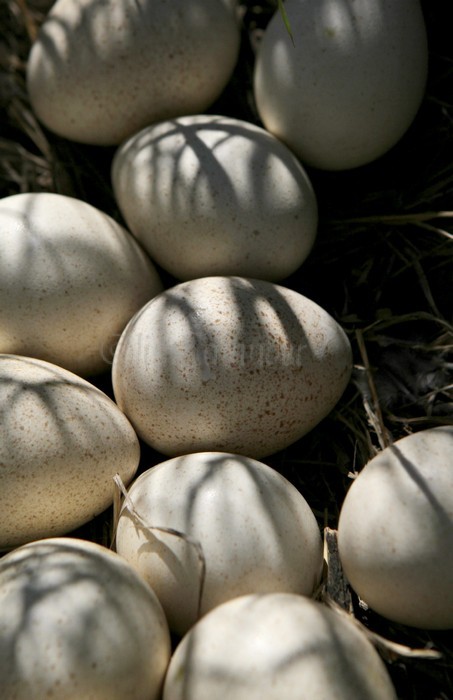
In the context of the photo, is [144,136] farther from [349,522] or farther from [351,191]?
[349,522]

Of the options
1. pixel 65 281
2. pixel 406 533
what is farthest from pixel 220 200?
pixel 406 533

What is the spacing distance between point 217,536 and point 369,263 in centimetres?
64

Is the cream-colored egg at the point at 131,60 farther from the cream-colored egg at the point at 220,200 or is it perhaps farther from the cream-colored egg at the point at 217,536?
the cream-colored egg at the point at 217,536

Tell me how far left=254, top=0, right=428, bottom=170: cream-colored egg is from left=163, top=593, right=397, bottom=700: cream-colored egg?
808 millimetres

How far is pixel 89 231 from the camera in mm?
1254

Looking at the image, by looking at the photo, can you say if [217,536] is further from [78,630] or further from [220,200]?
[220,200]

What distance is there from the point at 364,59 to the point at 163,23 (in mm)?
374

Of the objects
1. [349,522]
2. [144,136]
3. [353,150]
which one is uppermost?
[144,136]

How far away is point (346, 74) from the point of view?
4.11 ft

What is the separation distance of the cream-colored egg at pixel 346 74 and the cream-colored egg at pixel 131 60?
0.11 m

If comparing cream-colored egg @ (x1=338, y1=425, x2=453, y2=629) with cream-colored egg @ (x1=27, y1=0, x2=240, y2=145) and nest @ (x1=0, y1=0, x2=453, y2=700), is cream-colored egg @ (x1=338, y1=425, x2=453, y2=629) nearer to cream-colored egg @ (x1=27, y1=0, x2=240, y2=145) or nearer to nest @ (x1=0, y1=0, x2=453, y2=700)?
nest @ (x1=0, y1=0, x2=453, y2=700)

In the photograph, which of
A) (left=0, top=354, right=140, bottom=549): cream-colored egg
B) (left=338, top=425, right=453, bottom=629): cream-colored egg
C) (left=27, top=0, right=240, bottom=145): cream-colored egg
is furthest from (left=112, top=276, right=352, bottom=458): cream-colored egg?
(left=27, top=0, right=240, bottom=145): cream-colored egg

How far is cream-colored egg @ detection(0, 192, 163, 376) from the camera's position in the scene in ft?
3.92

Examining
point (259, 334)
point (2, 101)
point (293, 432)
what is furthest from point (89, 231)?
point (2, 101)
